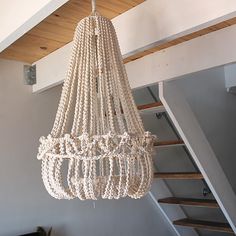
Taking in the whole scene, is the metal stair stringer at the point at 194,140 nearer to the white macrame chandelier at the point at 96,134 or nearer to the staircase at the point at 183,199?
the staircase at the point at 183,199

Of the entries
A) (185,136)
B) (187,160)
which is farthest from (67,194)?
(187,160)

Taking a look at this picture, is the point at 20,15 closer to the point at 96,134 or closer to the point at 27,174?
the point at 96,134

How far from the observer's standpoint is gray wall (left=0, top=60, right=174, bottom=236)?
222 centimetres

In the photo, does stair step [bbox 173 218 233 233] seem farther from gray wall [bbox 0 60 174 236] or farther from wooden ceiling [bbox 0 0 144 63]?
wooden ceiling [bbox 0 0 144 63]

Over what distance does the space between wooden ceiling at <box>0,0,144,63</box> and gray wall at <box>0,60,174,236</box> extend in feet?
0.61

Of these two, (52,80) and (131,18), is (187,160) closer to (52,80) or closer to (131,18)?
(52,80)

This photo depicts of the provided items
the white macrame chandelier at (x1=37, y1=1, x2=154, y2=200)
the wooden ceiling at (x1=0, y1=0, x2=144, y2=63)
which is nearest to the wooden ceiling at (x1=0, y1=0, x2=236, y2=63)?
the wooden ceiling at (x1=0, y1=0, x2=144, y2=63)

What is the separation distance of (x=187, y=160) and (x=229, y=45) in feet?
5.37

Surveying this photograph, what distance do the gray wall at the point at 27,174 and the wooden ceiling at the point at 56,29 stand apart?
0.18 m

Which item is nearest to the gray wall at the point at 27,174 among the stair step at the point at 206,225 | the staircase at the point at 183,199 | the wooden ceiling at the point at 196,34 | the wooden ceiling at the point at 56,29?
the wooden ceiling at the point at 56,29

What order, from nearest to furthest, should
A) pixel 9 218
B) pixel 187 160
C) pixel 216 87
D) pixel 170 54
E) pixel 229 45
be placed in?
pixel 229 45 < pixel 170 54 < pixel 9 218 < pixel 187 160 < pixel 216 87

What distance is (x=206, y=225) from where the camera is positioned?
2791 mm

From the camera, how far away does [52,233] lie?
238 centimetres

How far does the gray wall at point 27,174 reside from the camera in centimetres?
222
